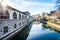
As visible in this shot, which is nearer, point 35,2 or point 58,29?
point 35,2

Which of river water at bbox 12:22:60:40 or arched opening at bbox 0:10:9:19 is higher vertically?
arched opening at bbox 0:10:9:19

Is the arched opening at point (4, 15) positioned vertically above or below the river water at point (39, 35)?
above

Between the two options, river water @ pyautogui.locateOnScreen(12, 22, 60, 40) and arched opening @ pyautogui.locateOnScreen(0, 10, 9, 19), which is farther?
river water @ pyautogui.locateOnScreen(12, 22, 60, 40)

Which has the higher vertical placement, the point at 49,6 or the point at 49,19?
the point at 49,6

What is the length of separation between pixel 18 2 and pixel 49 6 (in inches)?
59.1

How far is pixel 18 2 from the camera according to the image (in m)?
5.30

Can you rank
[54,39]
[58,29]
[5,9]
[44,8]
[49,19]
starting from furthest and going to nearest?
[58,29] < [49,19] < [44,8] < [54,39] < [5,9]

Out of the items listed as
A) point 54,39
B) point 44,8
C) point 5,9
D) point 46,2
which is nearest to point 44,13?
point 44,8

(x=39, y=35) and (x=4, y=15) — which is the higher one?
(x=4, y=15)

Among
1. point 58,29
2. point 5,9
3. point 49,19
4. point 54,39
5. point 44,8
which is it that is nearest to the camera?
point 5,9

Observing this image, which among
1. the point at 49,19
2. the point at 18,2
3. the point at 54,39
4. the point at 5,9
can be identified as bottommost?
the point at 54,39

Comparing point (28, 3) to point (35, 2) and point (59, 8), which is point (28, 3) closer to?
point (35, 2)

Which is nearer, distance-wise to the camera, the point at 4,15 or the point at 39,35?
the point at 4,15

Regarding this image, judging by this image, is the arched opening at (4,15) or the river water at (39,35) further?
the river water at (39,35)
